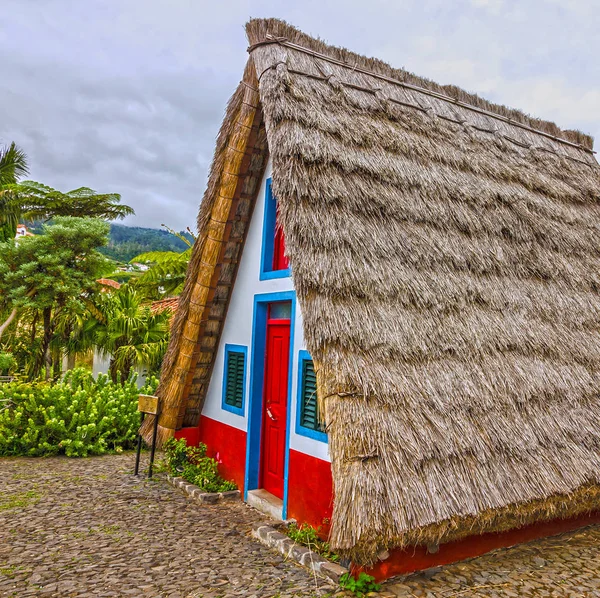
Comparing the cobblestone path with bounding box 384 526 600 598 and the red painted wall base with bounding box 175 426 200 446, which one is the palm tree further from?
the cobblestone path with bounding box 384 526 600 598

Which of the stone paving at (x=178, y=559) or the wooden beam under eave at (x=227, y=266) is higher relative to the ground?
the wooden beam under eave at (x=227, y=266)

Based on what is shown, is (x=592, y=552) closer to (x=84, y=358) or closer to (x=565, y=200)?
(x=565, y=200)

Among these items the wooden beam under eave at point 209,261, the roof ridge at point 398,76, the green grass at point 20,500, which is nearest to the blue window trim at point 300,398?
the wooden beam under eave at point 209,261

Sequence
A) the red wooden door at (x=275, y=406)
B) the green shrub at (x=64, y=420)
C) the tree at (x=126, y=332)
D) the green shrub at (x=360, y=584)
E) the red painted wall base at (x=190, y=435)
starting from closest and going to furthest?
the green shrub at (x=360, y=584)
the red wooden door at (x=275, y=406)
the red painted wall base at (x=190, y=435)
the green shrub at (x=64, y=420)
the tree at (x=126, y=332)

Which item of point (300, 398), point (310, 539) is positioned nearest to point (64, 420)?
point (300, 398)

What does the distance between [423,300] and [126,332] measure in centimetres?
912

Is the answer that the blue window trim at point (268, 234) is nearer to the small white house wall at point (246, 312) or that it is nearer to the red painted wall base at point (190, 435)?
the small white house wall at point (246, 312)

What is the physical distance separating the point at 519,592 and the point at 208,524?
3.17 metres

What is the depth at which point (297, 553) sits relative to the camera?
15.2 ft

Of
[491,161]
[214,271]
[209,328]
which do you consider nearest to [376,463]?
[214,271]

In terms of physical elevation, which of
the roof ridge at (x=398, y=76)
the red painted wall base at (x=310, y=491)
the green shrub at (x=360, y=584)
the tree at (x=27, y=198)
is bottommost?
the green shrub at (x=360, y=584)

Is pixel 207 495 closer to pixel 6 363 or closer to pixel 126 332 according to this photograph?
pixel 126 332

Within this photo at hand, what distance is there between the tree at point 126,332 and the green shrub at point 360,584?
8.49 m

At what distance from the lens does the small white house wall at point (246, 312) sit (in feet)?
19.4
